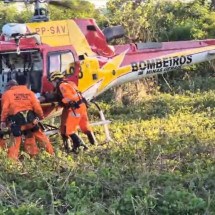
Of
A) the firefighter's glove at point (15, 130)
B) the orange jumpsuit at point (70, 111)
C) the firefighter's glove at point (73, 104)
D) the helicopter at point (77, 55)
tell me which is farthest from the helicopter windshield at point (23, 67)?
the firefighter's glove at point (15, 130)

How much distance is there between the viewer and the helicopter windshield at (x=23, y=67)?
10164 millimetres

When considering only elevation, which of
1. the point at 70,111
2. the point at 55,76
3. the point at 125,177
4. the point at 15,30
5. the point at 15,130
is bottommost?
the point at 125,177

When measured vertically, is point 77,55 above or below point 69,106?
above

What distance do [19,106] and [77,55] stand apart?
193 centimetres

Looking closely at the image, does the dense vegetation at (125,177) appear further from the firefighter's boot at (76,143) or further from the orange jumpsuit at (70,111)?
the orange jumpsuit at (70,111)

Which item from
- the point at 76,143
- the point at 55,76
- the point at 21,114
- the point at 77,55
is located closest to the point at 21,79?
the point at 55,76

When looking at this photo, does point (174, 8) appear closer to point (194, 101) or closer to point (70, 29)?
point (194, 101)

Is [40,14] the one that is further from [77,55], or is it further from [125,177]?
[125,177]

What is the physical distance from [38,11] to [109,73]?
6.04ft

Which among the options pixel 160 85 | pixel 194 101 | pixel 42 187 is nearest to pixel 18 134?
pixel 42 187

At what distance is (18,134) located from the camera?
9.00 metres

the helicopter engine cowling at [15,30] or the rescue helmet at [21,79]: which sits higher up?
the helicopter engine cowling at [15,30]

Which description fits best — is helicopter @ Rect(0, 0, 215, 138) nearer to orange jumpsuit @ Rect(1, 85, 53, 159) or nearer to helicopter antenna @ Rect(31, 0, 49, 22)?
helicopter antenna @ Rect(31, 0, 49, 22)

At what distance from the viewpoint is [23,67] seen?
1038 cm
